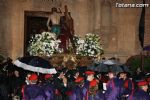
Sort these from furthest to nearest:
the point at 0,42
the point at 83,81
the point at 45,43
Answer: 1. the point at 0,42
2. the point at 45,43
3. the point at 83,81

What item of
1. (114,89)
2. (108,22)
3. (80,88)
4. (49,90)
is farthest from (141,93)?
(108,22)

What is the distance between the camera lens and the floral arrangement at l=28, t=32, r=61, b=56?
701 inches

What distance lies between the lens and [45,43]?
58.9 ft

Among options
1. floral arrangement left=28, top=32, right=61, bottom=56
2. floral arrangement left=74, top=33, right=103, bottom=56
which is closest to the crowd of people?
floral arrangement left=28, top=32, right=61, bottom=56

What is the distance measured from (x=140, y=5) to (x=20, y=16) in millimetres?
6126

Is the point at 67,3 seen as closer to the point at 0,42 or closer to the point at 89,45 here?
the point at 0,42

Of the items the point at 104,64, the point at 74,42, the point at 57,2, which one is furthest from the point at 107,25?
the point at 104,64

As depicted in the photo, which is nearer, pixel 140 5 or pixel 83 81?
pixel 83 81

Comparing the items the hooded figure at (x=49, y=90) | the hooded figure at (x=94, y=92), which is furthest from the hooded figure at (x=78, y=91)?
the hooded figure at (x=49, y=90)

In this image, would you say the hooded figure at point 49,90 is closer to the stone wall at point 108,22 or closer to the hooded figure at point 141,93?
the hooded figure at point 141,93

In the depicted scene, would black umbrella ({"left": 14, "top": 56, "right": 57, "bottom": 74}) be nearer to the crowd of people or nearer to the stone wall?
the crowd of people

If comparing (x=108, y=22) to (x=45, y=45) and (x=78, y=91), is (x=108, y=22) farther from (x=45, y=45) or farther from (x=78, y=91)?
(x=78, y=91)

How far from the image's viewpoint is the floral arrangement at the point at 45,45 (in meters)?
17.8

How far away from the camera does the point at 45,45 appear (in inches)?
706
